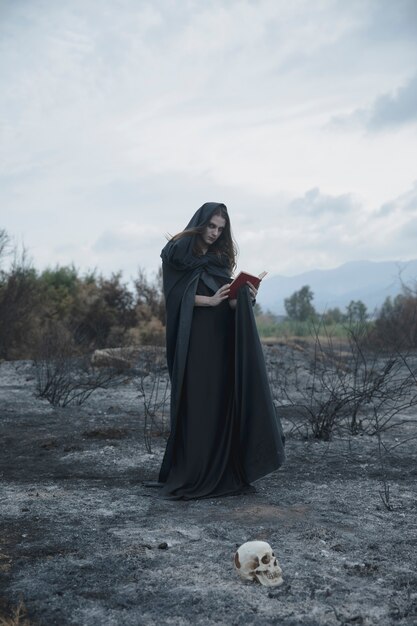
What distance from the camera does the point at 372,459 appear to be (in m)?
6.98

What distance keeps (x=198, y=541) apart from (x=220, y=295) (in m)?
1.82

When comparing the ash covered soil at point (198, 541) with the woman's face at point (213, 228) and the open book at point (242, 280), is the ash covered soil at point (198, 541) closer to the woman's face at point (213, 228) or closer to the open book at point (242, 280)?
the open book at point (242, 280)

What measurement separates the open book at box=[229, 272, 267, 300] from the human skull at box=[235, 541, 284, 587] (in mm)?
2130

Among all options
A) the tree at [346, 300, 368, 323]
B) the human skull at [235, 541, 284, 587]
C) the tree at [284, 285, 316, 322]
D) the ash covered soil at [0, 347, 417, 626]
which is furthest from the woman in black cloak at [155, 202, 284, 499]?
the tree at [284, 285, 316, 322]

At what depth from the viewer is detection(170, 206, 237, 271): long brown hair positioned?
5461mm

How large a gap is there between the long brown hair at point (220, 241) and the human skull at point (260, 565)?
8.28ft

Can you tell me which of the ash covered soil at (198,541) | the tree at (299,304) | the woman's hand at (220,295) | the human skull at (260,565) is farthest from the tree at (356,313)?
the tree at (299,304)

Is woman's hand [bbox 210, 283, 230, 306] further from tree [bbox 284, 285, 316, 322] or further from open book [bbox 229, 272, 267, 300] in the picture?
tree [bbox 284, 285, 316, 322]

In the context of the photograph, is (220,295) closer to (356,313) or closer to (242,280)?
(242,280)

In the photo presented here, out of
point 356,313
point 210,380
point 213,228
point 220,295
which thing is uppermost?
point 213,228

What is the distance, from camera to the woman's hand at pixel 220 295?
5.37 meters

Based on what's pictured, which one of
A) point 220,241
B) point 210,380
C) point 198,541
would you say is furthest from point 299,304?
point 198,541

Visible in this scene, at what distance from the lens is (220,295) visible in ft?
17.7

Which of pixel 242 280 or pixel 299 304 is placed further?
pixel 299 304
